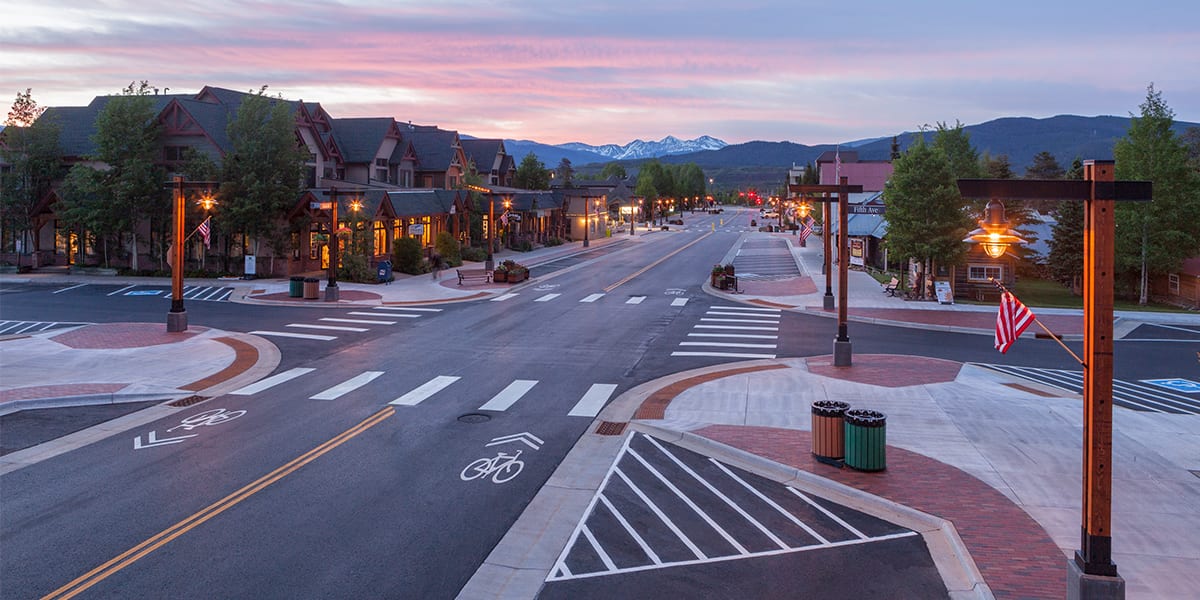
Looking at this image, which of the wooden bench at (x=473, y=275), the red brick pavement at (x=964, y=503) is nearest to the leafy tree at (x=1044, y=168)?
the wooden bench at (x=473, y=275)

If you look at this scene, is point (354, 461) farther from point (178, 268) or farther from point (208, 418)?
point (178, 268)

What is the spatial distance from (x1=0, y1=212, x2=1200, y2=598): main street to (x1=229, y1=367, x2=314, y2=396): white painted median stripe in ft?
0.27

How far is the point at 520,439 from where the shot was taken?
14867 mm

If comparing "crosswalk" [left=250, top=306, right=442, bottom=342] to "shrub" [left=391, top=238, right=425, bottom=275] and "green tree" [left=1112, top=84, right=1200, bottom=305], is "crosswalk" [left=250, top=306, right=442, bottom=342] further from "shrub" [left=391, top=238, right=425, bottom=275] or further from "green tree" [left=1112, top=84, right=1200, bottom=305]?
"green tree" [left=1112, top=84, right=1200, bottom=305]

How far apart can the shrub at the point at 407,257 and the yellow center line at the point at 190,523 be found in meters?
33.2

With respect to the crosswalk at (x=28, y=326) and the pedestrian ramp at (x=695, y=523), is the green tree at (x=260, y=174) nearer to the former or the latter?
the crosswalk at (x=28, y=326)

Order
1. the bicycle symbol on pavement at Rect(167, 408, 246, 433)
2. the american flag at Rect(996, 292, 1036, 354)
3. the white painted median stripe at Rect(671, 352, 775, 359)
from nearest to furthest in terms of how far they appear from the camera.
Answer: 1. the american flag at Rect(996, 292, 1036, 354)
2. the bicycle symbol on pavement at Rect(167, 408, 246, 433)
3. the white painted median stripe at Rect(671, 352, 775, 359)

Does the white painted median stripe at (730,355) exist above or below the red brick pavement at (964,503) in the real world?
above

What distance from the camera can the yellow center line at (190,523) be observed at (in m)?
8.84

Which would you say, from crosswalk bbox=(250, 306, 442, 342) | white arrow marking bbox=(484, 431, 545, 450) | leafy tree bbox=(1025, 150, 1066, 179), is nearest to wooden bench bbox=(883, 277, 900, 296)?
crosswalk bbox=(250, 306, 442, 342)

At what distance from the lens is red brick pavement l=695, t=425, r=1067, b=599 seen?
9.12 m

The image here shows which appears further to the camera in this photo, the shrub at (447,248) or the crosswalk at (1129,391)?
the shrub at (447,248)

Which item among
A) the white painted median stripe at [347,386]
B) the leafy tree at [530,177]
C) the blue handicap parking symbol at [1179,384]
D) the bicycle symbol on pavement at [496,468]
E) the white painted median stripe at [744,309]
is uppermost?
the leafy tree at [530,177]

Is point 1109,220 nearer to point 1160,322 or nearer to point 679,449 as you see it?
point 679,449
